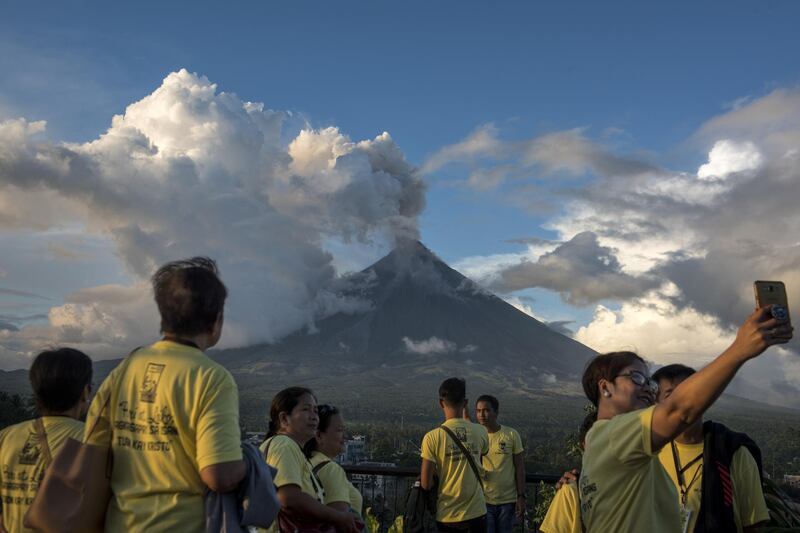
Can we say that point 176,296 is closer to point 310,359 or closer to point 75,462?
point 75,462

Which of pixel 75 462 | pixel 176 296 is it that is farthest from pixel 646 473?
pixel 75 462

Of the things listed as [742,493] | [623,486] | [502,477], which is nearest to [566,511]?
[623,486]

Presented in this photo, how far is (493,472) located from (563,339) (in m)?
155

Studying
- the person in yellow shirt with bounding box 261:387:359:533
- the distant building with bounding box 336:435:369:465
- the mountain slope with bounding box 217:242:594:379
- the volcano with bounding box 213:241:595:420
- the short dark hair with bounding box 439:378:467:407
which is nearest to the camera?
the person in yellow shirt with bounding box 261:387:359:533

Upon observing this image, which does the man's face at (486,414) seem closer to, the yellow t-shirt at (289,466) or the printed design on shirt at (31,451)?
the yellow t-shirt at (289,466)

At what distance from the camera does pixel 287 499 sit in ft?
10.9

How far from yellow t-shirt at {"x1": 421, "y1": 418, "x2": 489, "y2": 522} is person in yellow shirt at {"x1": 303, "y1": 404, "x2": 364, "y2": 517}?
1955mm

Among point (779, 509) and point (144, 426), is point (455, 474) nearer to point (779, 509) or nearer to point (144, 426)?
point (779, 509)

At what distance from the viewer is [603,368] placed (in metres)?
2.70

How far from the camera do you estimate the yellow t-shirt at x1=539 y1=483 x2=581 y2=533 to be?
2699 millimetres

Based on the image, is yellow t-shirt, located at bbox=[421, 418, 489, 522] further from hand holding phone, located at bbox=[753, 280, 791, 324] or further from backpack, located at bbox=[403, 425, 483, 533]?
hand holding phone, located at bbox=[753, 280, 791, 324]

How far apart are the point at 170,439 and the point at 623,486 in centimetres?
158

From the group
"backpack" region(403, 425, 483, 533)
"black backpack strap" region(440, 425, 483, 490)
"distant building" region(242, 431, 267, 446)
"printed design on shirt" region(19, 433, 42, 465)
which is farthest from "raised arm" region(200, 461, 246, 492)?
"black backpack strap" region(440, 425, 483, 490)

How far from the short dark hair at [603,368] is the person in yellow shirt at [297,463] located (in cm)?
147
